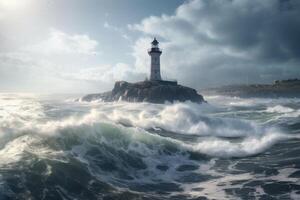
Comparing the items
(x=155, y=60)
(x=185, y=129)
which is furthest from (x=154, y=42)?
(x=185, y=129)

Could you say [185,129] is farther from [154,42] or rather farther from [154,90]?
[154,42]

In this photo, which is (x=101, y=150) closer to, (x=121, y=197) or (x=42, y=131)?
(x=42, y=131)

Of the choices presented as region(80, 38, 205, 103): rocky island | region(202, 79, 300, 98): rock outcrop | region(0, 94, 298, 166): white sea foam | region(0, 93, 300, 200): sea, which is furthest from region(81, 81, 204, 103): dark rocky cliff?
region(202, 79, 300, 98): rock outcrop

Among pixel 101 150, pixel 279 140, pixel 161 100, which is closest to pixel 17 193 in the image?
pixel 101 150

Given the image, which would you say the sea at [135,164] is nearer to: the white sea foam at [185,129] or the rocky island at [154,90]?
the white sea foam at [185,129]

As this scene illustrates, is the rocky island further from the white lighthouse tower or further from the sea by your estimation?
the sea

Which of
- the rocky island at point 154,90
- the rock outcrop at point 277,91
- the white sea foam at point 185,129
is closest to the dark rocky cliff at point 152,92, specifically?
the rocky island at point 154,90
